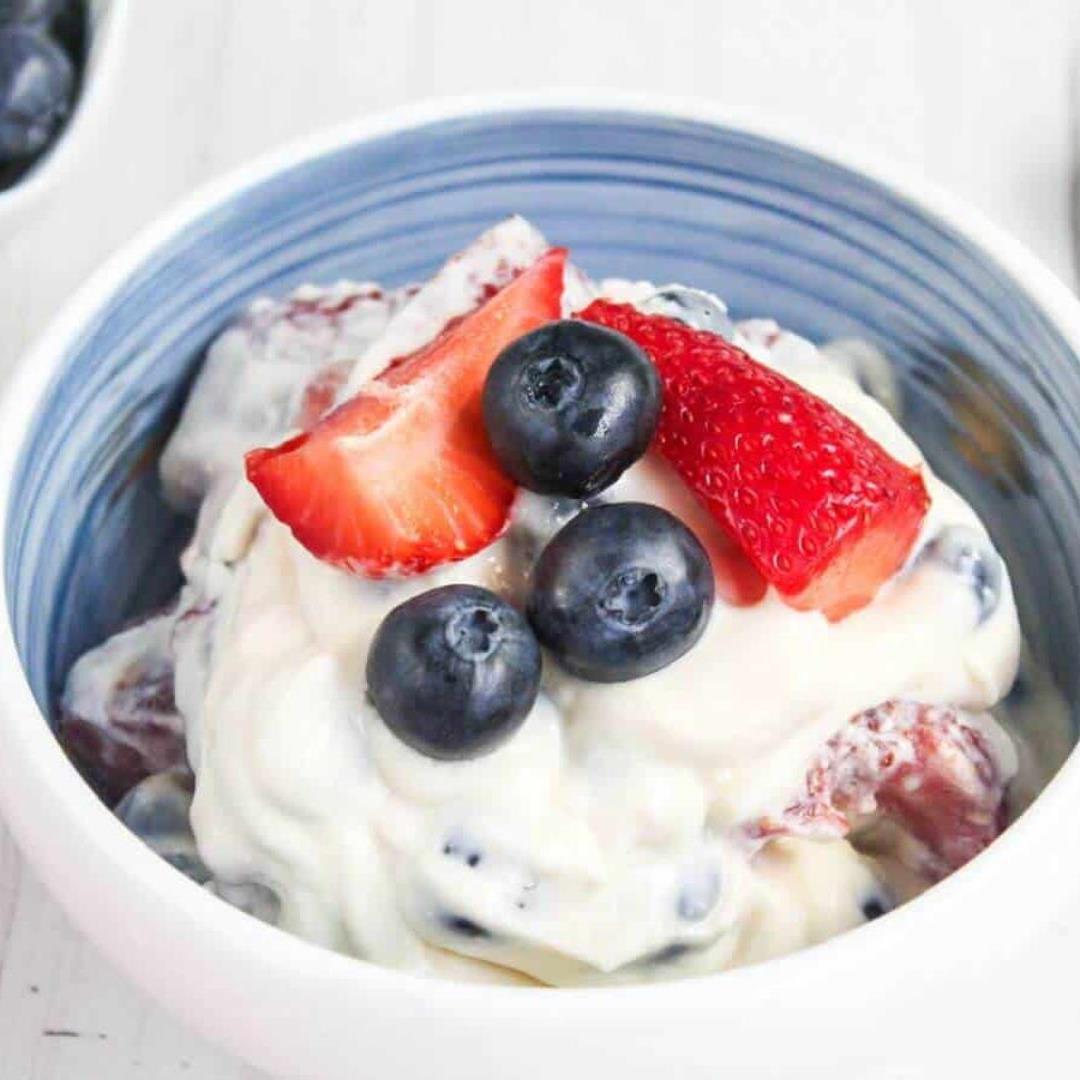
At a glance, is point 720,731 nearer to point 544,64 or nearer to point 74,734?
point 74,734

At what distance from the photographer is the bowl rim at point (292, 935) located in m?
0.93

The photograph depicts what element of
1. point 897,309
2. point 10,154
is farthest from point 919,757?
point 10,154

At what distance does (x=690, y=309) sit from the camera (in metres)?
1.28

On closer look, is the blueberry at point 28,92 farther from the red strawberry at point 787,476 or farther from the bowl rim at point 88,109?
the red strawberry at point 787,476

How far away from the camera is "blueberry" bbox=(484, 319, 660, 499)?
42.1 inches

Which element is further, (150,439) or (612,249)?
(612,249)

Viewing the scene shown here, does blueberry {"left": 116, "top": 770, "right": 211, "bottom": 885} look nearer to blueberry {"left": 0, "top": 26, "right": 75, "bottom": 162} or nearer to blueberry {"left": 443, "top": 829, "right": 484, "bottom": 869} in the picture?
blueberry {"left": 443, "top": 829, "right": 484, "bottom": 869}

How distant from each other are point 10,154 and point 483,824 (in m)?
1.05

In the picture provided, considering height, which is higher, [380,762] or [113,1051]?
[380,762]

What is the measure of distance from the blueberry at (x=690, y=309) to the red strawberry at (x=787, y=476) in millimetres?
72

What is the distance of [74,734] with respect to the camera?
48.6 inches

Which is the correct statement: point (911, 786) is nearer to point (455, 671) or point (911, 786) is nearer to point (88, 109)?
point (455, 671)

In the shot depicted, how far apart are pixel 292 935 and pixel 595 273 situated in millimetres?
733

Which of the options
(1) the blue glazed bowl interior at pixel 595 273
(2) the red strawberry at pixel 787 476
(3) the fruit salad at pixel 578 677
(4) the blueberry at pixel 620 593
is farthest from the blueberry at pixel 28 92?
(4) the blueberry at pixel 620 593
